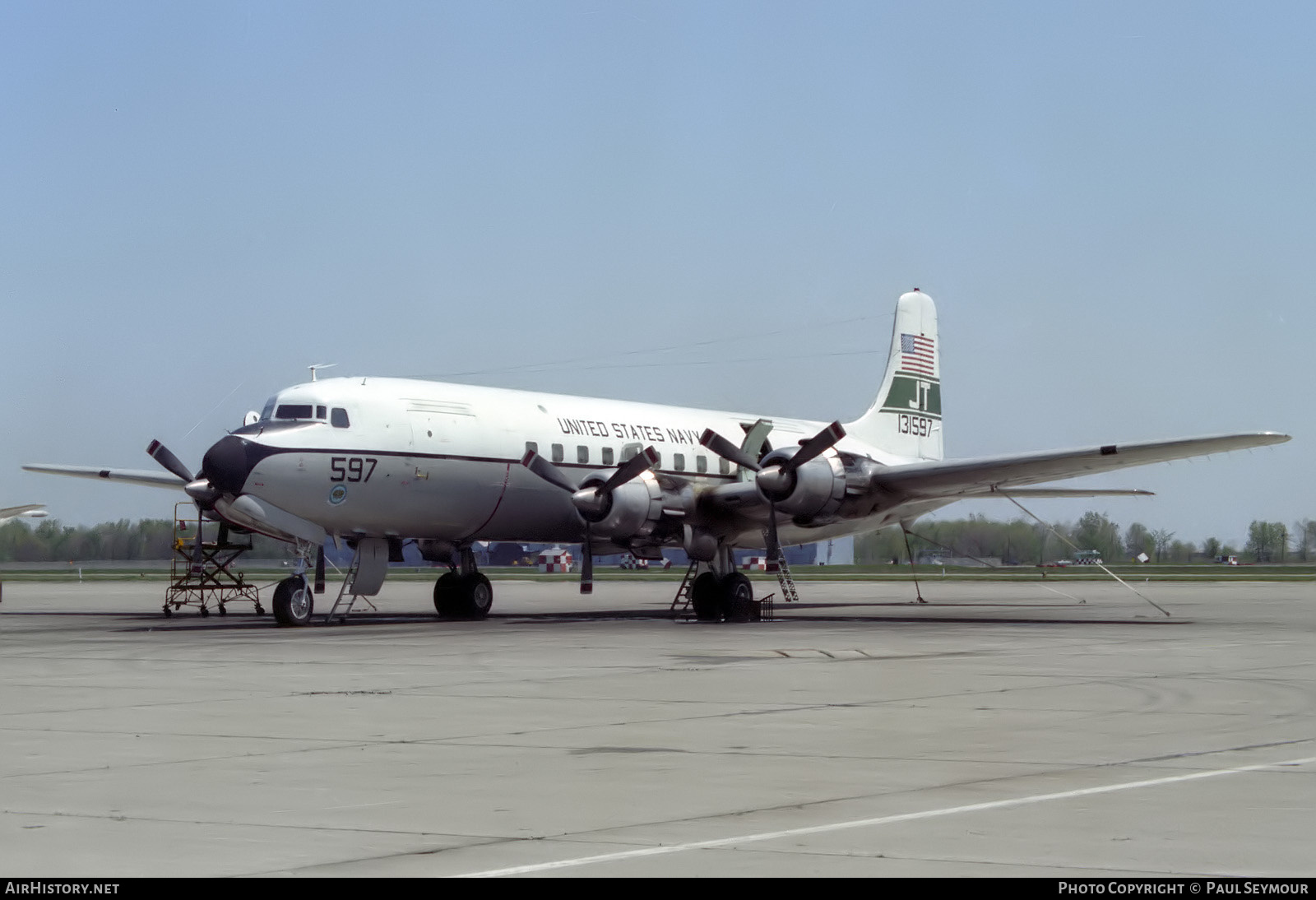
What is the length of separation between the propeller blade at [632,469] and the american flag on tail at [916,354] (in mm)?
11548

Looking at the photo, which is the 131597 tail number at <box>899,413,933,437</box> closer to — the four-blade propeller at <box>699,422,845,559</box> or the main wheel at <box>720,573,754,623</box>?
the four-blade propeller at <box>699,422,845,559</box>

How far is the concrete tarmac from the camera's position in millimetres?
6504

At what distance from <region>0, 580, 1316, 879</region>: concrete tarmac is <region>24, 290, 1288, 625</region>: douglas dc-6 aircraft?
5161mm

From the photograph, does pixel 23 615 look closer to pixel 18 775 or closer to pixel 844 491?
pixel 844 491

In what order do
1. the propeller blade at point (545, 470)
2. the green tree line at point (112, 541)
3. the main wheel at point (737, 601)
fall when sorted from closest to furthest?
the propeller blade at point (545, 470) < the main wheel at point (737, 601) < the green tree line at point (112, 541)

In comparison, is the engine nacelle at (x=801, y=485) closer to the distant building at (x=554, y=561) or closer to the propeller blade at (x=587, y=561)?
the propeller blade at (x=587, y=561)

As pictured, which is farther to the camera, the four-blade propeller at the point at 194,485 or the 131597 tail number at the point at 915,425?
the 131597 tail number at the point at 915,425

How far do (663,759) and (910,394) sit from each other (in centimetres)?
2902

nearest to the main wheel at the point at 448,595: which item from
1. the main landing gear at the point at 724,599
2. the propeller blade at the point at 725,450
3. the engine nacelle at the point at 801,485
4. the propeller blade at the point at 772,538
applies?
the main landing gear at the point at 724,599

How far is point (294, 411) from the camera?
26328mm

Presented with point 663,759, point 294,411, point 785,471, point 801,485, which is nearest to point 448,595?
point 294,411

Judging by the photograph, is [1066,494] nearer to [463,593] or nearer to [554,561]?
[463,593]

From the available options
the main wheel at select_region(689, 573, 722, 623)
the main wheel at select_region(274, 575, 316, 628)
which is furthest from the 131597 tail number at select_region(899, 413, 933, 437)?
the main wheel at select_region(274, 575, 316, 628)

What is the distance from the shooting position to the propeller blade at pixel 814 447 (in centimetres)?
2802
